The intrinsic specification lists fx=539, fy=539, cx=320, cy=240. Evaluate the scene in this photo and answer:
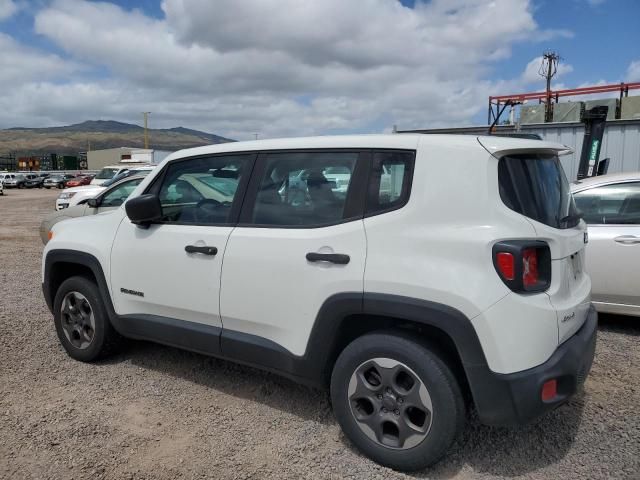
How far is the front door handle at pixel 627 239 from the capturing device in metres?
4.82

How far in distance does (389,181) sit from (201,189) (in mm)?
1437

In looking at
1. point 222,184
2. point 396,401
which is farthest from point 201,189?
point 396,401

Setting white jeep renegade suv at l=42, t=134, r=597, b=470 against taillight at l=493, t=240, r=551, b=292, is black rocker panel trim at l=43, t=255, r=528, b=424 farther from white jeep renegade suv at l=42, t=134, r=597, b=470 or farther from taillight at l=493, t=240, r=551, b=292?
taillight at l=493, t=240, r=551, b=292

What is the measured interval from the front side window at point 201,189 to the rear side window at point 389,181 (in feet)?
3.07

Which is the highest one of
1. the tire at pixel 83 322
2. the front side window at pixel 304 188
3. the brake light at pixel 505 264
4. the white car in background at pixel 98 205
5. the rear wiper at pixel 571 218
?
the front side window at pixel 304 188

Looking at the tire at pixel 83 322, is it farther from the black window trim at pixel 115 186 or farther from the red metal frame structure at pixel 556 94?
the red metal frame structure at pixel 556 94

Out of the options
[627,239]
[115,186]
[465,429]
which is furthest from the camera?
[115,186]

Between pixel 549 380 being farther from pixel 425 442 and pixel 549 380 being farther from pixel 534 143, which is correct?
pixel 534 143

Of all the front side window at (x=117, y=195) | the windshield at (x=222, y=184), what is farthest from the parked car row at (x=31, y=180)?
the windshield at (x=222, y=184)

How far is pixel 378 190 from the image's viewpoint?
2.88 meters

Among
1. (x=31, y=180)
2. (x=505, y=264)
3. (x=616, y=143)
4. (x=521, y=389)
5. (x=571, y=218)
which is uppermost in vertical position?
(x=616, y=143)

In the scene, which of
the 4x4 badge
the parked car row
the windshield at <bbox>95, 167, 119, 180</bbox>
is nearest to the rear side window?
the 4x4 badge

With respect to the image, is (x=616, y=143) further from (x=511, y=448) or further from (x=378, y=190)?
(x=378, y=190)

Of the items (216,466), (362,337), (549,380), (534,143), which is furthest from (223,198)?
(549,380)
